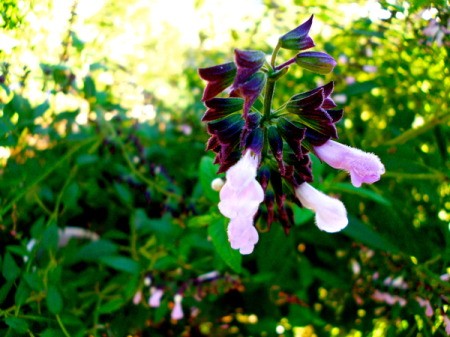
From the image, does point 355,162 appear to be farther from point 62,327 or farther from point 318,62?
point 62,327

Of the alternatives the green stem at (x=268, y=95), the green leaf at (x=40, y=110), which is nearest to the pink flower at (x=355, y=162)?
the green stem at (x=268, y=95)

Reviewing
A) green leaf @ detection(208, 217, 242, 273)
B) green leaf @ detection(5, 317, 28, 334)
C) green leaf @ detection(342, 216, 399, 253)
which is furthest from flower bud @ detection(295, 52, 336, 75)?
green leaf @ detection(5, 317, 28, 334)

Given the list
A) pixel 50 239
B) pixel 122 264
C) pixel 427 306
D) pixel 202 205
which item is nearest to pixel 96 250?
pixel 122 264

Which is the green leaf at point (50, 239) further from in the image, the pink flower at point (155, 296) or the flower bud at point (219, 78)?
the flower bud at point (219, 78)

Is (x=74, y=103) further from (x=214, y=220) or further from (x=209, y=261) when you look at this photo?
(x=214, y=220)

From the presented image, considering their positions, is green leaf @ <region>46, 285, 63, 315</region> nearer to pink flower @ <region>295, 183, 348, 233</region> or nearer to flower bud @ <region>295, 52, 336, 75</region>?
pink flower @ <region>295, 183, 348, 233</region>
